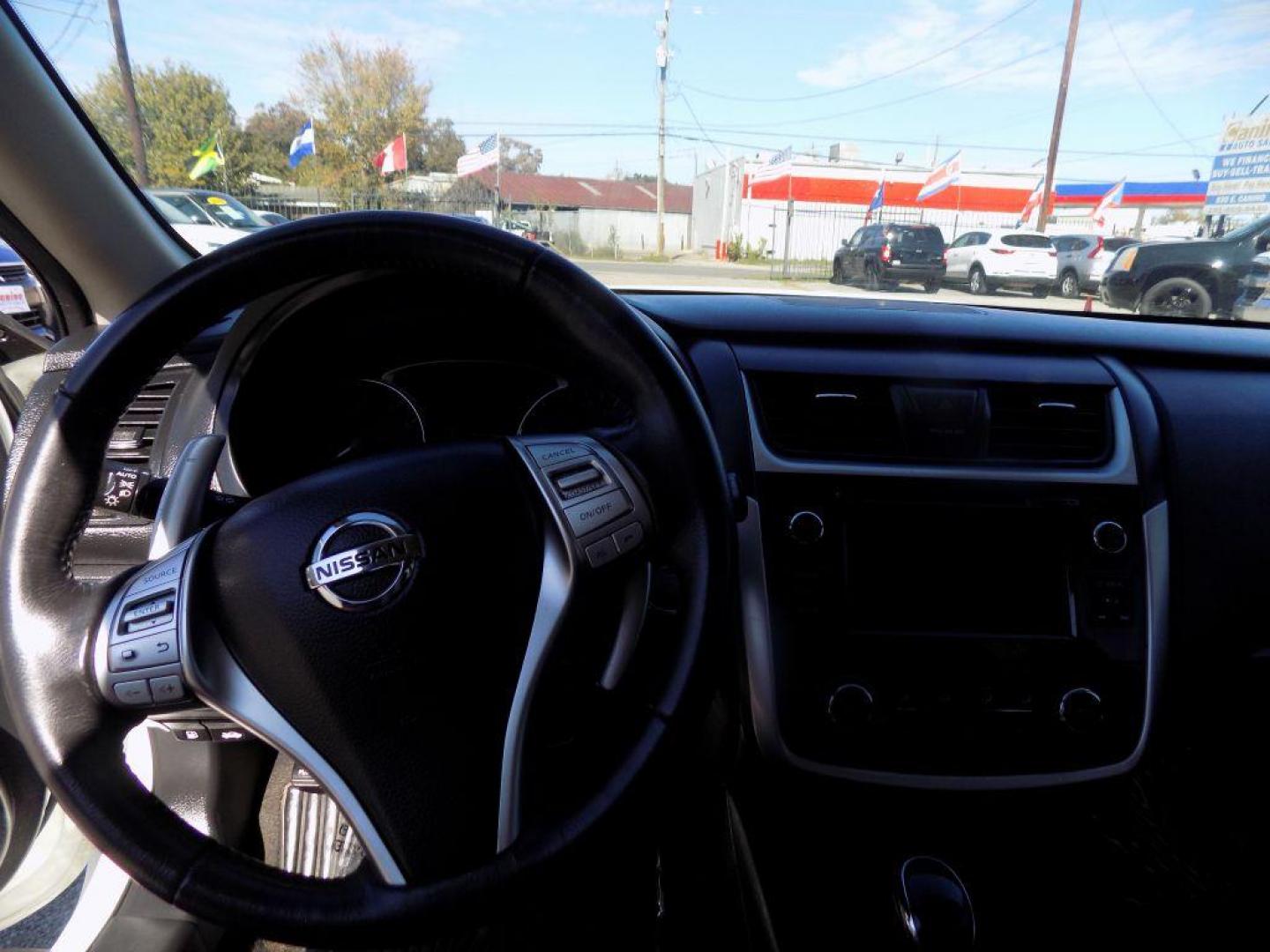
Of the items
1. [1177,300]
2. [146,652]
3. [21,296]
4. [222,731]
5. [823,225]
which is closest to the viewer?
[146,652]

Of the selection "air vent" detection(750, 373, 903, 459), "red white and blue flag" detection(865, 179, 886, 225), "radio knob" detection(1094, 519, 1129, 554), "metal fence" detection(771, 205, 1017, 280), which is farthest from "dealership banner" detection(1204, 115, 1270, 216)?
"red white and blue flag" detection(865, 179, 886, 225)

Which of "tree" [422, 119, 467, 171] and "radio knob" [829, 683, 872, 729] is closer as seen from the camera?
"radio knob" [829, 683, 872, 729]

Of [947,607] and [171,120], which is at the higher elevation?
[171,120]

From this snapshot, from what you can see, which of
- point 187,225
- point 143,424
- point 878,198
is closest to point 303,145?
point 187,225

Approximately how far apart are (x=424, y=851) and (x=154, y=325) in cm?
78

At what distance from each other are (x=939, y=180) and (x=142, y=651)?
17318 mm

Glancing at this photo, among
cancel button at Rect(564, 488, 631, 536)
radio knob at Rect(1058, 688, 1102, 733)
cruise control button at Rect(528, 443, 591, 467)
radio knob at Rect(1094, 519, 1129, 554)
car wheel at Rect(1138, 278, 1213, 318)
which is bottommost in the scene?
radio knob at Rect(1058, 688, 1102, 733)

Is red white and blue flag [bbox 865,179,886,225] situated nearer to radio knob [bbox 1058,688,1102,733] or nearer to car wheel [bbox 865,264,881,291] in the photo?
car wheel [bbox 865,264,881,291]

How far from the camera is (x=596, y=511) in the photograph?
1160mm

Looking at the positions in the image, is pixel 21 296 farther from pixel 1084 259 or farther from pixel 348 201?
pixel 1084 259

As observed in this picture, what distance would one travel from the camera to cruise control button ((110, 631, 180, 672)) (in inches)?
40.8

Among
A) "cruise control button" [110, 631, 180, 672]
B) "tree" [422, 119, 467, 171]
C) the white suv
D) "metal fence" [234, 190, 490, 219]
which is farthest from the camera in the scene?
the white suv

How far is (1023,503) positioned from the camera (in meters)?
1.81

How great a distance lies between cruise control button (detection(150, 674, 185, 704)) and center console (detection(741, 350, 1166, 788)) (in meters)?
1.07
